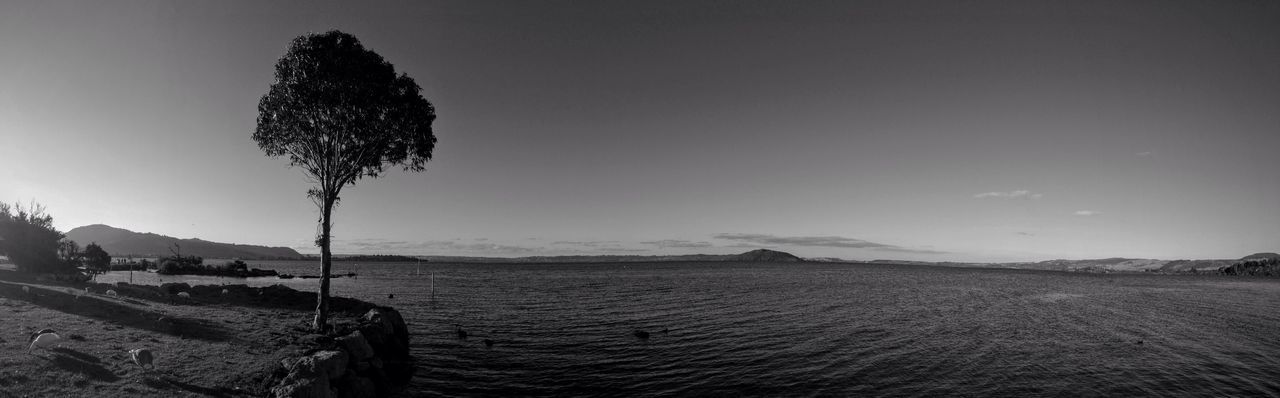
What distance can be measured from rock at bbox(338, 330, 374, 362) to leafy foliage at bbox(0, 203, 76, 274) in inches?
1991

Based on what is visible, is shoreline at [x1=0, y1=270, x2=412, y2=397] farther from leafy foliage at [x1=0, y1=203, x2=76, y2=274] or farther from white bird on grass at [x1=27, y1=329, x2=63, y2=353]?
leafy foliage at [x1=0, y1=203, x2=76, y2=274]

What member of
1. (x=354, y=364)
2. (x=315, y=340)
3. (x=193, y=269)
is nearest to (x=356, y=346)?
(x=354, y=364)

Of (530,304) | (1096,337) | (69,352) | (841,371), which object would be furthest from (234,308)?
(1096,337)

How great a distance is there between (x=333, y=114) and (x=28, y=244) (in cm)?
4644

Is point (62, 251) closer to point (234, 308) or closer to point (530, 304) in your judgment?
point (234, 308)


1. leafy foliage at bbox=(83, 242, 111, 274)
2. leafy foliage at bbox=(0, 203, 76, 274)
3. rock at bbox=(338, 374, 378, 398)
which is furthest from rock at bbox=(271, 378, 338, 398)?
leafy foliage at bbox=(83, 242, 111, 274)

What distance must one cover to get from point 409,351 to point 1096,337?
48.1 metres

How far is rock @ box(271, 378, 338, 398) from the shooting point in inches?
578

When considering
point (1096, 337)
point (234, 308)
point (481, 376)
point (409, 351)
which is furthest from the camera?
point (1096, 337)

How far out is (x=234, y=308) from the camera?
30.7 metres

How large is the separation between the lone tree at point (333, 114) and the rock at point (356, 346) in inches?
254

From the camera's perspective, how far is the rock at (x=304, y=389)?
1468cm

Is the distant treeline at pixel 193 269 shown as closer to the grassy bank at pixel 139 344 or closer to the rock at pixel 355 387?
the grassy bank at pixel 139 344

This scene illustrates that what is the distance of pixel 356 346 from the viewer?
65.1 ft
